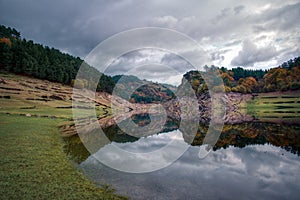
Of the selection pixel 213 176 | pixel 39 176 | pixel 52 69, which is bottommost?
pixel 39 176

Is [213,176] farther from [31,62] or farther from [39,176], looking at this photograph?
[31,62]

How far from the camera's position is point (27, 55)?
106 metres

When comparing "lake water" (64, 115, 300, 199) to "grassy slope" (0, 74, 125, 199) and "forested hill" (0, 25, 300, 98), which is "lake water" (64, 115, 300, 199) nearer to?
"grassy slope" (0, 74, 125, 199)

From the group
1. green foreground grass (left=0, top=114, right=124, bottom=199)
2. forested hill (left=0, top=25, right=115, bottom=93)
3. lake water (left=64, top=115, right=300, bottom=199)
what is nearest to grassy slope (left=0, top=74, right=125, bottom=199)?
green foreground grass (left=0, top=114, right=124, bottom=199)

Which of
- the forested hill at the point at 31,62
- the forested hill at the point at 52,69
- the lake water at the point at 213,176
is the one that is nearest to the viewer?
the lake water at the point at 213,176

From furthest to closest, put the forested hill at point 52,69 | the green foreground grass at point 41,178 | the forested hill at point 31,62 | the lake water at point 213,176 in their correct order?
the forested hill at point 52,69, the forested hill at point 31,62, the lake water at point 213,176, the green foreground grass at point 41,178

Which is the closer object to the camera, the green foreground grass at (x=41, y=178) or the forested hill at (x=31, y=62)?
the green foreground grass at (x=41, y=178)

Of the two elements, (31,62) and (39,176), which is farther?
(31,62)

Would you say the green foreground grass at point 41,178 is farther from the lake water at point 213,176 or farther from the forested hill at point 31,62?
the forested hill at point 31,62

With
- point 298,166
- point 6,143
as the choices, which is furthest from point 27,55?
Answer: point 298,166

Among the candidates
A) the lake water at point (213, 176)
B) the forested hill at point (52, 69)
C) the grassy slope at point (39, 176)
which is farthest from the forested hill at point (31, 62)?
the lake water at point (213, 176)

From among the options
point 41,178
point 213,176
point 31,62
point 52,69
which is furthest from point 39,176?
point 52,69

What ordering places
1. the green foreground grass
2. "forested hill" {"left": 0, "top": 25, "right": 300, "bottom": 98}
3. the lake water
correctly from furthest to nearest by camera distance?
"forested hill" {"left": 0, "top": 25, "right": 300, "bottom": 98} → the lake water → the green foreground grass

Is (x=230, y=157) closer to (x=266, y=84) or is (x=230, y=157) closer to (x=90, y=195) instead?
(x=90, y=195)
